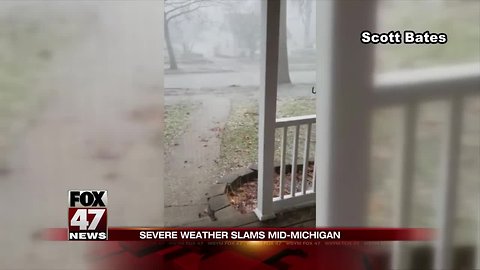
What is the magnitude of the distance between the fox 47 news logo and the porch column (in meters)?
0.51

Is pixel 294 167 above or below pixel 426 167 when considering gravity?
below

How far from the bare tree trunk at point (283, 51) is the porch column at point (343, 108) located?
0.26m

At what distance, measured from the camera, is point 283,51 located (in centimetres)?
127

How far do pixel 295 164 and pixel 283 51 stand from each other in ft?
2.45

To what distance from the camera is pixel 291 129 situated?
180 centimetres

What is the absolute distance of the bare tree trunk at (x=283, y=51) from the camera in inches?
46.3

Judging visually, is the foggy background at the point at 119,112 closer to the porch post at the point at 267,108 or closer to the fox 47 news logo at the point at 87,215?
the fox 47 news logo at the point at 87,215

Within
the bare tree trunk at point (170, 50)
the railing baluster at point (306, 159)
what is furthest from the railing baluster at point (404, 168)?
the railing baluster at point (306, 159)

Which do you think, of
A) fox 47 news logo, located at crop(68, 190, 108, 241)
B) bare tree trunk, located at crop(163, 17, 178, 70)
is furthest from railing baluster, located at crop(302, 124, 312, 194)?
fox 47 news logo, located at crop(68, 190, 108, 241)

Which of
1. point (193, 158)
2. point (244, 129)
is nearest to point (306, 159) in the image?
point (244, 129)

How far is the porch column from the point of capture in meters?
0.90

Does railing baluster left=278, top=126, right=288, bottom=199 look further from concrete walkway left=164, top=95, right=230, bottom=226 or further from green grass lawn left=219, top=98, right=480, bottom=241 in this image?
green grass lawn left=219, top=98, right=480, bottom=241

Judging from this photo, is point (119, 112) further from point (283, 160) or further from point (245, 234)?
point (283, 160)

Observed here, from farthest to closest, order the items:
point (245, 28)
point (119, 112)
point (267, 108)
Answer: point (267, 108) → point (245, 28) → point (119, 112)
